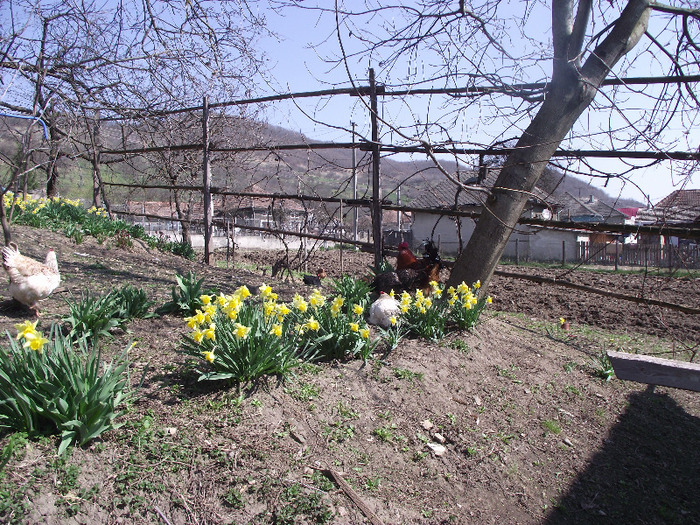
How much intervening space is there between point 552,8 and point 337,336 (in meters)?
3.61

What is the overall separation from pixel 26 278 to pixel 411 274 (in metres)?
3.51

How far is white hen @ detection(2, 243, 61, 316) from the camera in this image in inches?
132

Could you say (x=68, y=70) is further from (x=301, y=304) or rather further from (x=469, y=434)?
(x=469, y=434)

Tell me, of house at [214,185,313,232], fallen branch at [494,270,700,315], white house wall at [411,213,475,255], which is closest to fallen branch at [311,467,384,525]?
fallen branch at [494,270,700,315]

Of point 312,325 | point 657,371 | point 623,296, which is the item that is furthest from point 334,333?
point 623,296

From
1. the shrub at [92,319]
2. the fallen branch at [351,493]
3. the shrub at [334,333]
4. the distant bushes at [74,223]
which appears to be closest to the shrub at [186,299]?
the shrub at [92,319]

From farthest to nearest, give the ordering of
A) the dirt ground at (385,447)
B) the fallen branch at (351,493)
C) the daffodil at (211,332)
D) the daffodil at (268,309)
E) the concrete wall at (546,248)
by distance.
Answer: the concrete wall at (546,248) < the daffodil at (268,309) < the daffodil at (211,332) < the fallen branch at (351,493) < the dirt ground at (385,447)

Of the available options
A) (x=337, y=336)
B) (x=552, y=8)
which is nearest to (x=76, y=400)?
(x=337, y=336)

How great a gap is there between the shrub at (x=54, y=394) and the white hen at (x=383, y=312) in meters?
2.19

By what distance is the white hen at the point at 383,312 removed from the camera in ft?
13.2

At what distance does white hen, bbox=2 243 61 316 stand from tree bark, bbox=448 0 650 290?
355 cm

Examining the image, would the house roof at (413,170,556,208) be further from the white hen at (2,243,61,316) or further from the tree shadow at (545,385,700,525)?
the white hen at (2,243,61,316)

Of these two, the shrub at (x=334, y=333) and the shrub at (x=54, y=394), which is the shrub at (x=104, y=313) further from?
the shrub at (x=334, y=333)

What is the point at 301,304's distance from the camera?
321 cm
